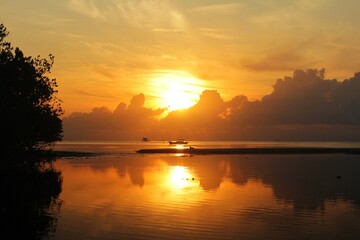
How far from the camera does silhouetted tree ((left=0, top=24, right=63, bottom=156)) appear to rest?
4941 cm

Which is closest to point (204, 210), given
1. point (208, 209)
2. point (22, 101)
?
point (208, 209)

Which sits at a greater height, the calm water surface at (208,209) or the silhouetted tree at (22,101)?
the silhouetted tree at (22,101)

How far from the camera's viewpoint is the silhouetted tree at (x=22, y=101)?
4941cm

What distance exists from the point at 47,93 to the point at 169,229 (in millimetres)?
37298

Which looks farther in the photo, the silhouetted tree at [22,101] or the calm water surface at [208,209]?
the silhouetted tree at [22,101]

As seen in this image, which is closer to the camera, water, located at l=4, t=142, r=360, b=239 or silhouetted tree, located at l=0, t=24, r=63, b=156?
water, located at l=4, t=142, r=360, b=239

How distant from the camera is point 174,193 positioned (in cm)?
5006

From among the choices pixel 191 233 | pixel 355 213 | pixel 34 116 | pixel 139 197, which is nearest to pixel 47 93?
pixel 34 116

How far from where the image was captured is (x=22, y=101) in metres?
52.2

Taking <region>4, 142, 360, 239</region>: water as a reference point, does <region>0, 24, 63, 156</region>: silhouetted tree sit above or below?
above

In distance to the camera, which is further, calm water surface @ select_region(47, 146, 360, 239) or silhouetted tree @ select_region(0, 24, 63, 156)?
silhouetted tree @ select_region(0, 24, 63, 156)

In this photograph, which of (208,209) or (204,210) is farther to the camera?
(208,209)

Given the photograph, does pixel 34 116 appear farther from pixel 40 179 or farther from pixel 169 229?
pixel 169 229

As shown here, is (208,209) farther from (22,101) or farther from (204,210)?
(22,101)
